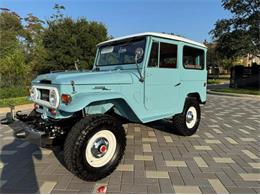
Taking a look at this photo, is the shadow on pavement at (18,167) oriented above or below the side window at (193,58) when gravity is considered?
below

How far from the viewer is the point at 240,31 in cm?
1794

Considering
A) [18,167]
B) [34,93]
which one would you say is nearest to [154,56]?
[34,93]

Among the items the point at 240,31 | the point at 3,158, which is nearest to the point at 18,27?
the point at 240,31

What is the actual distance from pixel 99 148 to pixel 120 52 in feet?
6.79

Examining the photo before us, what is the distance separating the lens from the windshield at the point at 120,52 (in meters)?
4.51

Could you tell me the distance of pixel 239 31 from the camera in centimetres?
1800

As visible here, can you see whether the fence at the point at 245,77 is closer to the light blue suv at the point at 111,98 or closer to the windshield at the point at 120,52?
the light blue suv at the point at 111,98

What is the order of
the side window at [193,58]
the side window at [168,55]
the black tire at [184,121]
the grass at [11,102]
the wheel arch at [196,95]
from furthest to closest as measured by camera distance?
the grass at [11,102], the wheel arch at [196,95], the black tire at [184,121], the side window at [193,58], the side window at [168,55]

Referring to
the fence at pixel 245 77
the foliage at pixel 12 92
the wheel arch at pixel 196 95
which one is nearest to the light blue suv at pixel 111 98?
the wheel arch at pixel 196 95

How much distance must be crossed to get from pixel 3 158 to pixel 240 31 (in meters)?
18.3

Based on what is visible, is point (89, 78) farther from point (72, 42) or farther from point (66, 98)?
point (72, 42)

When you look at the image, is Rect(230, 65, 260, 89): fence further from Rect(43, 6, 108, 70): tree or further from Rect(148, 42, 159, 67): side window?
Rect(148, 42, 159, 67): side window

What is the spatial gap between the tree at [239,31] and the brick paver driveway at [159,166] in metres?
13.0

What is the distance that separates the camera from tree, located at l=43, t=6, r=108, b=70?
19422mm
